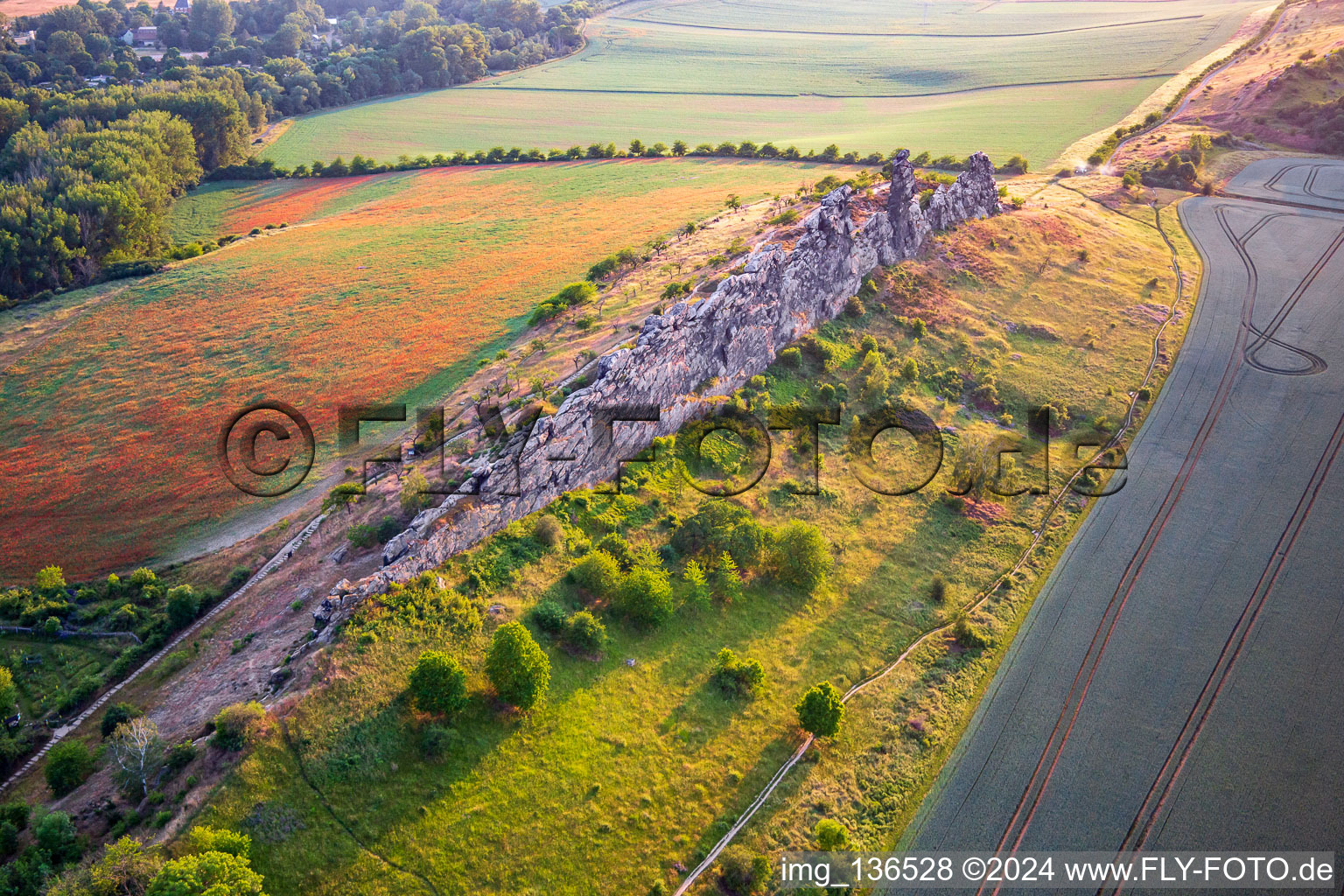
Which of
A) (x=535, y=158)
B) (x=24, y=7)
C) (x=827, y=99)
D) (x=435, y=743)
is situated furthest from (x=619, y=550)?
(x=24, y=7)

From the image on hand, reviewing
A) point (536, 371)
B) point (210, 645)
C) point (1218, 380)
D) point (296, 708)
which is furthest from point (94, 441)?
point (1218, 380)

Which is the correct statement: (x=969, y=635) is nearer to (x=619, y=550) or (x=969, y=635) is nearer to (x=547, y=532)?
(x=619, y=550)

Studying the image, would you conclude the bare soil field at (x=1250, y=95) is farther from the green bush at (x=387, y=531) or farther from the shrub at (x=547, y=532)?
the green bush at (x=387, y=531)

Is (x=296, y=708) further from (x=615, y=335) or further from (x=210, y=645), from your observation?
(x=615, y=335)

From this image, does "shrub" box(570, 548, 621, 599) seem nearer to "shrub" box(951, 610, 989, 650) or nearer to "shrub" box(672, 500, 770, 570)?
"shrub" box(672, 500, 770, 570)

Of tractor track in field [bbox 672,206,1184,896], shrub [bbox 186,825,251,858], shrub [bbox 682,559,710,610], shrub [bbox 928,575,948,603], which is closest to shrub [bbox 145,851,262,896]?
shrub [bbox 186,825,251,858]

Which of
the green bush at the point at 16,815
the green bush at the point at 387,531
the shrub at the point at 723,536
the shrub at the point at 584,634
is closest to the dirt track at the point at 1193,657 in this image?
the shrub at the point at 723,536
